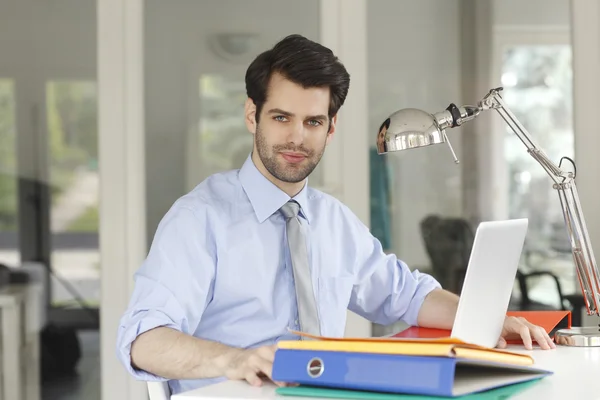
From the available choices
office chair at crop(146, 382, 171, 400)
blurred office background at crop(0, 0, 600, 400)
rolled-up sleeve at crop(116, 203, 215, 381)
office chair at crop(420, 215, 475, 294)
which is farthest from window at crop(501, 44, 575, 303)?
office chair at crop(146, 382, 171, 400)

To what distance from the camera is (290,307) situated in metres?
2.00

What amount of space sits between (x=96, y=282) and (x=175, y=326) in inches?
69.6

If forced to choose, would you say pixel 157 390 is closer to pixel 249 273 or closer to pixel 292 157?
pixel 249 273

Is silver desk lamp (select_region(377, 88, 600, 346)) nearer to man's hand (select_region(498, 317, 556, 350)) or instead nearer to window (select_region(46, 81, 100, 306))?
man's hand (select_region(498, 317, 556, 350))

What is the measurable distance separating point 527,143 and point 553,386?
817 millimetres

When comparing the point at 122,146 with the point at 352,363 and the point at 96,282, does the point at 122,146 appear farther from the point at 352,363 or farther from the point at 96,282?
the point at 352,363

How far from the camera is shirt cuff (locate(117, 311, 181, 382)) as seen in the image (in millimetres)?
1653

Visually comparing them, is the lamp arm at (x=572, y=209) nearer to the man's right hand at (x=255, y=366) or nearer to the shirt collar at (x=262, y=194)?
the shirt collar at (x=262, y=194)

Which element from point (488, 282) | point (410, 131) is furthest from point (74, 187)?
point (488, 282)

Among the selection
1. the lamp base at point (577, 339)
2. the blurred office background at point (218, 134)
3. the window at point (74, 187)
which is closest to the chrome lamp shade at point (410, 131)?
the lamp base at point (577, 339)

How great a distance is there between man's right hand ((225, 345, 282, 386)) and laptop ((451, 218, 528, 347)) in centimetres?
34

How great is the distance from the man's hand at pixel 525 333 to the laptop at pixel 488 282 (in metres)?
0.05

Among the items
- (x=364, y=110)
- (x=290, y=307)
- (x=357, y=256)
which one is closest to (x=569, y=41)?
(x=364, y=110)

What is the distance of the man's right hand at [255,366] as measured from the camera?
137 centimetres
